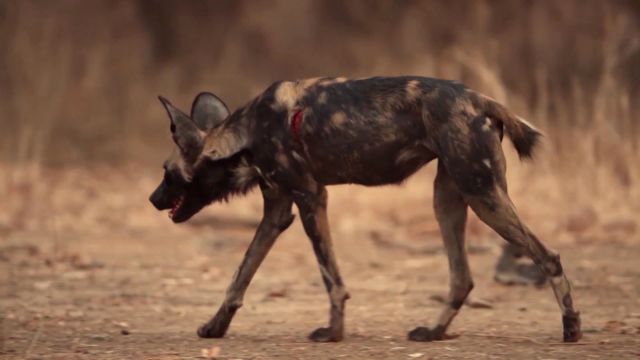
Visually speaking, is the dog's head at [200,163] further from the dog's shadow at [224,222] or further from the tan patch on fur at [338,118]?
the dog's shadow at [224,222]

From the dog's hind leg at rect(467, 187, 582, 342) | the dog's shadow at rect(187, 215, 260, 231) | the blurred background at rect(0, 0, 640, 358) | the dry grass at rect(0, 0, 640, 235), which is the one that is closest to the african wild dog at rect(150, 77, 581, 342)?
the dog's hind leg at rect(467, 187, 582, 342)

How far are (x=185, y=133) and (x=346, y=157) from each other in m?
0.83

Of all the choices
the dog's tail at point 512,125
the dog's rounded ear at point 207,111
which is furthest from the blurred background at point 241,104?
the dog's rounded ear at point 207,111

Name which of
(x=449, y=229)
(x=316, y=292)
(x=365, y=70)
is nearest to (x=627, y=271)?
(x=316, y=292)

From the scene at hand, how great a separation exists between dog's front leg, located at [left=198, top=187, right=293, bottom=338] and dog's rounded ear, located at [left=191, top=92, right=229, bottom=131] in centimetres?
45

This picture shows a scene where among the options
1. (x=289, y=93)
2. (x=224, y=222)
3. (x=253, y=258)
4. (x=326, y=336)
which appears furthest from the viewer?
(x=224, y=222)

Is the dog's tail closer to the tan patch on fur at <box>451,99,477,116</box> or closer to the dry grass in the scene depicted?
the tan patch on fur at <box>451,99,477,116</box>

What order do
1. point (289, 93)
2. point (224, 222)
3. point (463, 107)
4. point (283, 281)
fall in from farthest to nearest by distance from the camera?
point (224, 222) < point (283, 281) < point (289, 93) < point (463, 107)

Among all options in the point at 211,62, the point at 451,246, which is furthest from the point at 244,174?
the point at 211,62

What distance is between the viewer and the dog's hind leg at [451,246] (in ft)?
18.2

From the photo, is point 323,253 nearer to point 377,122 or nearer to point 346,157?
point 346,157

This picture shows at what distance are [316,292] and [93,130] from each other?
24.1 feet

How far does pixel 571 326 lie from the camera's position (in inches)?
211

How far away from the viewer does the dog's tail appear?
5340 millimetres
